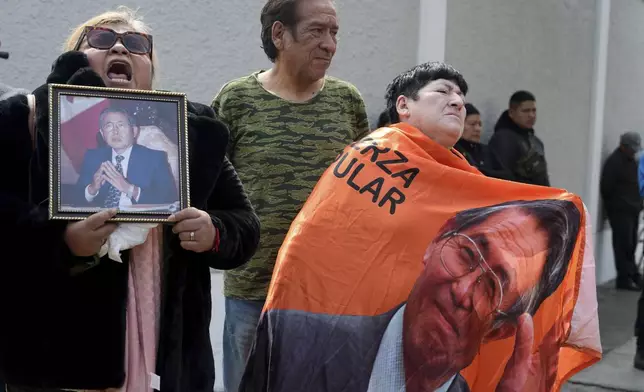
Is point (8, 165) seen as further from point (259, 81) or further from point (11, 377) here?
point (259, 81)

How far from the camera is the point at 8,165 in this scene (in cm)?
216

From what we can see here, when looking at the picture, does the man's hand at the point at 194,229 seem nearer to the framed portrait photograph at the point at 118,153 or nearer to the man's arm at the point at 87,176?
the framed portrait photograph at the point at 118,153

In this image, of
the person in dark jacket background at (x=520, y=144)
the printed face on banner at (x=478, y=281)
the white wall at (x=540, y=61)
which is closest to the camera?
the printed face on banner at (x=478, y=281)

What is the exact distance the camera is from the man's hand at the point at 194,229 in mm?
2186

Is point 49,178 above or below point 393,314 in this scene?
above

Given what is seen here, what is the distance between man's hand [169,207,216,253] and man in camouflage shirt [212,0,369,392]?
36.6 inches

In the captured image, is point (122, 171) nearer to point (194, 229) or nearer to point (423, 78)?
point (194, 229)

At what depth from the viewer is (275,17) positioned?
3.31m

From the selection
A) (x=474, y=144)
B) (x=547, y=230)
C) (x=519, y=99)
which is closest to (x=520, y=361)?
(x=547, y=230)

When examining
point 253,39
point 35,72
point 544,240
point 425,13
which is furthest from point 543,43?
point 544,240

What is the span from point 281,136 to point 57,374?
4.39 ft

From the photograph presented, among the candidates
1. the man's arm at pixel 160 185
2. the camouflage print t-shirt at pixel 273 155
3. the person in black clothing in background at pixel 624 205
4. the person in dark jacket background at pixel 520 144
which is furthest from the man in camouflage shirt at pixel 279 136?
the person in black clothing in background at pixel 624 205

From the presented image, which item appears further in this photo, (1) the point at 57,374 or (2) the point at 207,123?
(2) the point at 207,123

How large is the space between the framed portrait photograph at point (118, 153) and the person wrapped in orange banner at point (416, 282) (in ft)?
2.11
